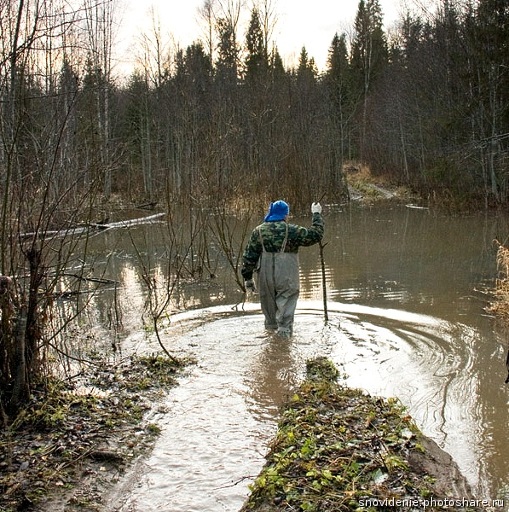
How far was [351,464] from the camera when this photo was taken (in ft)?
12.5

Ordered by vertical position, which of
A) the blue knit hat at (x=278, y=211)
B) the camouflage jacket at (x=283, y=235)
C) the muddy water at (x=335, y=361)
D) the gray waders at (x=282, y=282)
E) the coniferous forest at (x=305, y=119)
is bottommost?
the muddy water at (x=335, y=361)

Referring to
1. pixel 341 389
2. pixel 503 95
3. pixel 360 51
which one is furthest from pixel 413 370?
pixel 360 51

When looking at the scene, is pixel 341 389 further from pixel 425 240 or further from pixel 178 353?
pixel 425 240

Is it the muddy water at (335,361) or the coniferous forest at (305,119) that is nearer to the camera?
the muddy water at (335,361)

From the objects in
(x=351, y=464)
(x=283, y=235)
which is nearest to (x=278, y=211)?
(x=283, y=235)

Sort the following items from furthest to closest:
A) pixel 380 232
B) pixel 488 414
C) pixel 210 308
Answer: pixel 380 232 < pixel 210 308 < pixel 488 414

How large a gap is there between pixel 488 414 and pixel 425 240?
12.5m

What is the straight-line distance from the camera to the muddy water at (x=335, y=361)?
4.14 metres

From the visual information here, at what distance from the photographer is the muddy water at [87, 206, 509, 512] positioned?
13.6ft

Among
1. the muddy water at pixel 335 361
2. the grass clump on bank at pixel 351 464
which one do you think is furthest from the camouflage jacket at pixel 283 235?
the grass clump on bank at pixel 351 464

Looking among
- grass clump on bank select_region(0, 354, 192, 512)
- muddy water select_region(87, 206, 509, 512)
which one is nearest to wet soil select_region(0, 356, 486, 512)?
grass clump on bank select_region(0, 354, 192, 512)

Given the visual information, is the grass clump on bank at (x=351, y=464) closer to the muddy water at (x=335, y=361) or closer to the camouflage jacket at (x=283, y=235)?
the muddy water at (x=335, y=361)

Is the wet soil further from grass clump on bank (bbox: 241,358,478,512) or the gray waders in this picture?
the gray waders

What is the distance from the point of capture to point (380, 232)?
64.5ft
